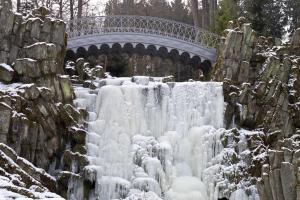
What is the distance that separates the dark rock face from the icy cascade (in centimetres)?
86

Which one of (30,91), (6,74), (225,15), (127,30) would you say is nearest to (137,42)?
(127,30)

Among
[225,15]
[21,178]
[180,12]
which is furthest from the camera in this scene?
[180,12]

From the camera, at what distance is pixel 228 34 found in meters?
26.5

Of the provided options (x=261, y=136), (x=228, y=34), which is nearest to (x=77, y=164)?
(x=261, y=136)

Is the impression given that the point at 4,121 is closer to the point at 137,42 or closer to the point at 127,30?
the point at 137,42

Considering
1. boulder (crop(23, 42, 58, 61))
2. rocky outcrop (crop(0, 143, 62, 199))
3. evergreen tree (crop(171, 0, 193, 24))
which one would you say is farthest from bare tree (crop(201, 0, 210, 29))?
rocky outcrop (crop(0, 143, 62, 199))

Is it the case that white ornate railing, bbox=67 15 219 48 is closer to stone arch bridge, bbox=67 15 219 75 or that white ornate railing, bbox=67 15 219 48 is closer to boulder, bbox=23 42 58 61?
stone arch bridge, bbox=67 15 219 75

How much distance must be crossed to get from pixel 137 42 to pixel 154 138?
24.9 feet

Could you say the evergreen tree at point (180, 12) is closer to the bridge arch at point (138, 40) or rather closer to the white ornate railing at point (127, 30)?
the white ornate railing at point (127, 30)

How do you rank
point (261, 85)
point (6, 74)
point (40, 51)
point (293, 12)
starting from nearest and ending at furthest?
1. point (6, 74)
2. point (40, 51)
3. point (261, 85)
4. point (293, 12)

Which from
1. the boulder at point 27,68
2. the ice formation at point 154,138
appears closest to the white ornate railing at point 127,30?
the ice formation at point 154,138

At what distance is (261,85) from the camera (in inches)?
995

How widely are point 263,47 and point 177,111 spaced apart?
5156mm

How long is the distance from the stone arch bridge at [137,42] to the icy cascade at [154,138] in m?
4.82
